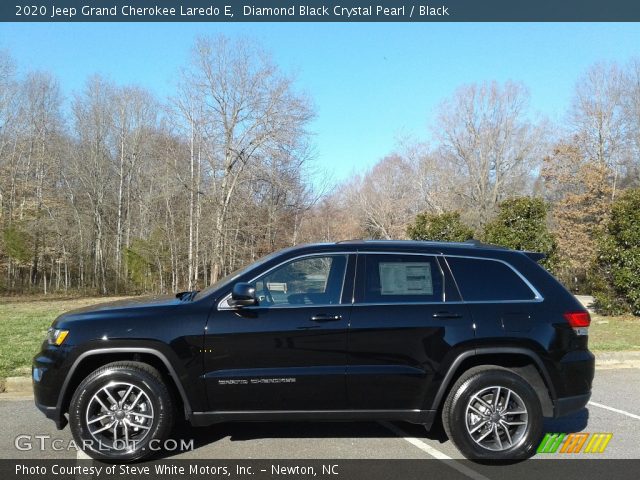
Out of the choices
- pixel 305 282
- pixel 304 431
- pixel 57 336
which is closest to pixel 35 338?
pixel 57 336

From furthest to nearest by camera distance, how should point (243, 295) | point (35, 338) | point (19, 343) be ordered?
point (35, 338) → point (19, 343) → point (243, 295)

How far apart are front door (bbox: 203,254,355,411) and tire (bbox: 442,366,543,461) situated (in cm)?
100

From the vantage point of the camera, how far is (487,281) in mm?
4359

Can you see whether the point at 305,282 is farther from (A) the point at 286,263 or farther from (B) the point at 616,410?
(B) the point at 616,410

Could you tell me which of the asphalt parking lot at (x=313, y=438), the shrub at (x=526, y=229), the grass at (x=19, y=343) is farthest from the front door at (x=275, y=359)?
the shrub at (x=526, y=229)

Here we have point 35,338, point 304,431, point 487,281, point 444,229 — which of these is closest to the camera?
point 487,281

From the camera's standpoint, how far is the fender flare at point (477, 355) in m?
4.08

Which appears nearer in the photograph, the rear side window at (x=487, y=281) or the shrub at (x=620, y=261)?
the rear side window at (x=487, y=281)

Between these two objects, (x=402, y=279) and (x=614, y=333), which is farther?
(x=614, y=333)

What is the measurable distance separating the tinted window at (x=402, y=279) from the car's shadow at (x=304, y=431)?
149 centimetres

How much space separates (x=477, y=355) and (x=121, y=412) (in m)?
3.04

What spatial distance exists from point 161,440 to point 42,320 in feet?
36.3

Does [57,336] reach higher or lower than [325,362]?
higher

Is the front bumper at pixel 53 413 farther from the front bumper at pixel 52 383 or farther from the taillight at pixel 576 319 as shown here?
the taillight at pixel 576 319
